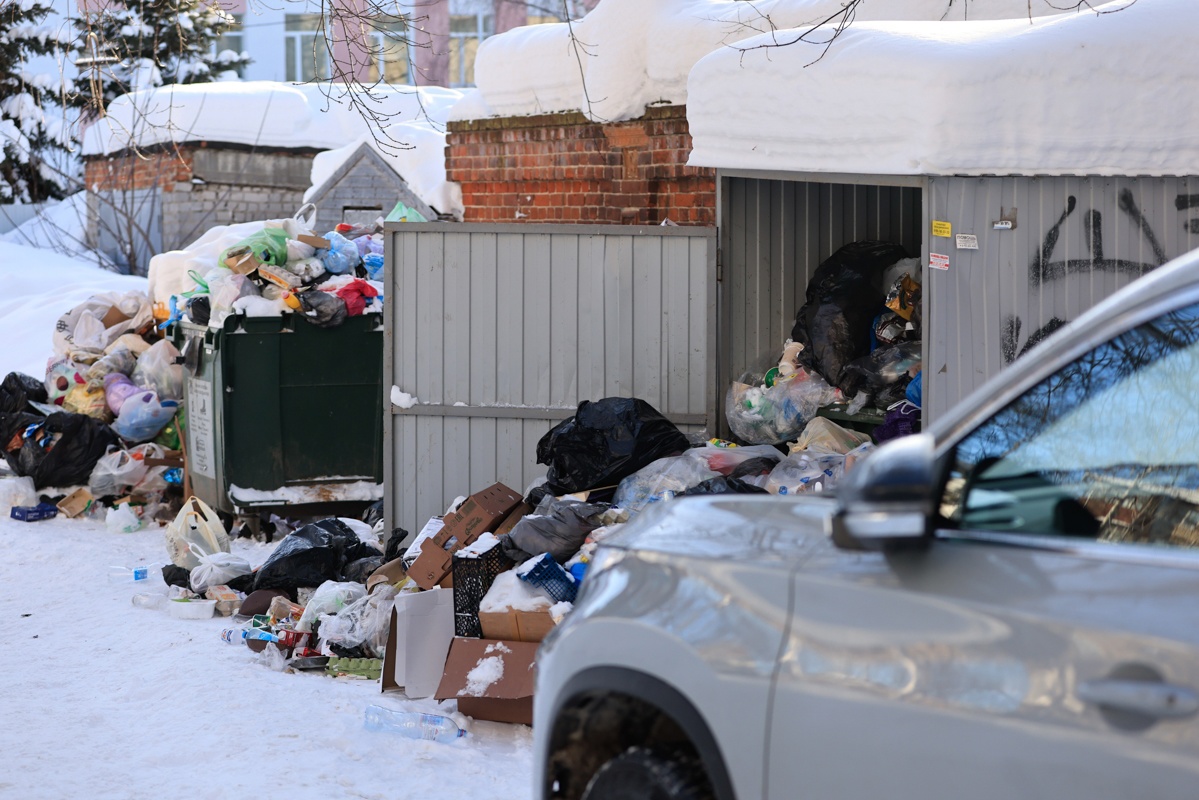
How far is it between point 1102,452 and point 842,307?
4867 millimetres

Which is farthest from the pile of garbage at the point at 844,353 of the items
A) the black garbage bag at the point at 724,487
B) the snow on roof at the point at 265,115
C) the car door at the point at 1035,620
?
the snow on roof at the point at 265,115

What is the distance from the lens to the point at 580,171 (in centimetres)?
958

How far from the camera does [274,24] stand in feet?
97.8

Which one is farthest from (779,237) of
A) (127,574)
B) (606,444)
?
(127,574)

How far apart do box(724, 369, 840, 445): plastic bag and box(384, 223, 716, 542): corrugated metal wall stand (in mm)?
172

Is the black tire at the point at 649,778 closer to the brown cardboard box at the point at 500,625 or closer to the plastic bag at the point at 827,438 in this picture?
the brown cardboard box at the point at 500,625

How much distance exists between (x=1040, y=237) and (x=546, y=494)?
267 centimetres

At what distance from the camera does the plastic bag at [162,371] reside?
10484 mm

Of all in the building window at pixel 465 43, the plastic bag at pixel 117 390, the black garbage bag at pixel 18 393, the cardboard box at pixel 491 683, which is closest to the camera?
the cardboard box at pixel 491 683

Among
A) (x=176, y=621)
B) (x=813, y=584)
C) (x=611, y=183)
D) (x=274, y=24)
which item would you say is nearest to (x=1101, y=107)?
(x=813, y=584)

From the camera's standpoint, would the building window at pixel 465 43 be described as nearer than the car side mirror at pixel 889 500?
No

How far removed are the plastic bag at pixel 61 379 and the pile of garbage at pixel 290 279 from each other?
1.57 metres

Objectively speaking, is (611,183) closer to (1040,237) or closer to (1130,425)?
(1040,237)

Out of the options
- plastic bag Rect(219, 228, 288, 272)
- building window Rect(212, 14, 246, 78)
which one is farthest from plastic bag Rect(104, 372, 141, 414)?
building window Rect(212, 14, 246, 78)
